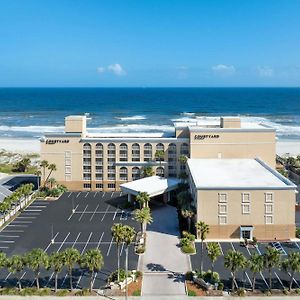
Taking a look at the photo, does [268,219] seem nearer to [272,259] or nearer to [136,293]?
[272,259]

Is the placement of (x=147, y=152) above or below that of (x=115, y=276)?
above

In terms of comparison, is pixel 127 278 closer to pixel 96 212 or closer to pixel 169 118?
pixel 96 212

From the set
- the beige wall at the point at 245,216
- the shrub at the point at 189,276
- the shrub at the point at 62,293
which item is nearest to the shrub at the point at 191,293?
the shrub at the point at 189,276

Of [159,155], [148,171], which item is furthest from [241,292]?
[159,155]

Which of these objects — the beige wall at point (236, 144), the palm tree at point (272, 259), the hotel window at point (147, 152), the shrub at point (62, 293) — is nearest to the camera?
the palm tree at point (272, 259)

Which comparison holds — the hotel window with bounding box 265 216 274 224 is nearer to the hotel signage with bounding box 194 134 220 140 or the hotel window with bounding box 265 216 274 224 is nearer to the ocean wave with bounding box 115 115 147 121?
the hotel signage with bounding box 194 134 220 140

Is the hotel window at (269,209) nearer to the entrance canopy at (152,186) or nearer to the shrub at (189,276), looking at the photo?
the shrub at (189,276)
